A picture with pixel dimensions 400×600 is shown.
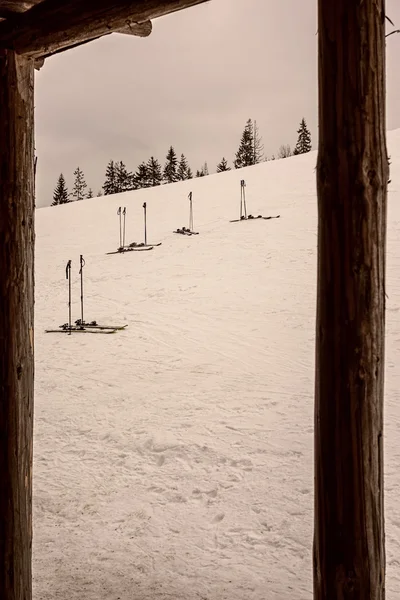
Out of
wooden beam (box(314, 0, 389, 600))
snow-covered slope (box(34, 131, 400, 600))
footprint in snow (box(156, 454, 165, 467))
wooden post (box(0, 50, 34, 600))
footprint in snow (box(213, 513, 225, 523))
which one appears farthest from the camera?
footprint in snow (box(156, 454, 165, 467))

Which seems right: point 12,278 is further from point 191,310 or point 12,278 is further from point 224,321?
point 191,310

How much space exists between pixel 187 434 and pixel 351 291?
15.1 feet

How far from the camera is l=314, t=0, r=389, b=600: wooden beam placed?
70.4 inches

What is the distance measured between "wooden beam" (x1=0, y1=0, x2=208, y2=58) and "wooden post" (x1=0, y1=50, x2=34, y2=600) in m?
0.12

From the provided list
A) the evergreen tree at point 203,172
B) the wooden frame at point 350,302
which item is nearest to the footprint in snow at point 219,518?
the wooden frame at point 350,302

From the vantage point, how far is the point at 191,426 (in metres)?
6.33

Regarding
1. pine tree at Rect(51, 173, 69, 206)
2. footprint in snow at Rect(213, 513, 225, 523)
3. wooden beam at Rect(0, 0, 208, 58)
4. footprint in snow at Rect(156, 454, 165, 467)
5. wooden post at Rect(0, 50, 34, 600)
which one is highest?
pine tree at Rect(51, 173, 69, 206)

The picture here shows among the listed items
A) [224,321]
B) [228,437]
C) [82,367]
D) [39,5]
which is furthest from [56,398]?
[39,5]

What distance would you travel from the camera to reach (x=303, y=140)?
50875 mm

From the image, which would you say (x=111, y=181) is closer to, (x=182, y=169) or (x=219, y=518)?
(x=182, y=169)

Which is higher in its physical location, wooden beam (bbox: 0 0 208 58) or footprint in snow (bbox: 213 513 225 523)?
wooden beam (bbox: 0 0 208 58)

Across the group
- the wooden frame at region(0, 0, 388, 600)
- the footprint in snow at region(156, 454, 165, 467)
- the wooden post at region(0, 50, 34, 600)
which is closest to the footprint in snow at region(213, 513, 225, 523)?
the footprint in snow at region(156, 454, 165, 467)

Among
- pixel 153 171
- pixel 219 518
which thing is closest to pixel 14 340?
pixel 219 518

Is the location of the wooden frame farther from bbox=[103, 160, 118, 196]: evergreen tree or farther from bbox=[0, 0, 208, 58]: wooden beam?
bbox=[103, 160, 118, 196]: evergreen tree
